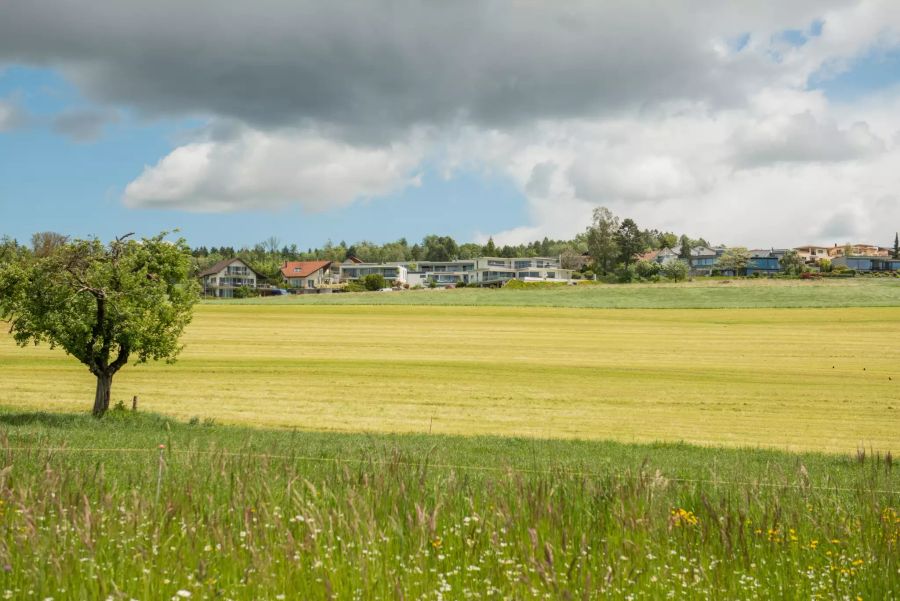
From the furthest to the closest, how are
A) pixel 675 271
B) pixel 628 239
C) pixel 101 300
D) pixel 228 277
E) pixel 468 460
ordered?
pixel 228 277 → pixel 628 239 → pixel 675 271 → pixel 101 300 → pixel 468 460

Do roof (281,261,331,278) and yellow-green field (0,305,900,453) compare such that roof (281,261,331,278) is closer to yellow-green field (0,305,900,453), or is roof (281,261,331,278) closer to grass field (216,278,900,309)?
grass field (216,278,900,309)

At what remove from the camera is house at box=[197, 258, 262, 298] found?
171125mm

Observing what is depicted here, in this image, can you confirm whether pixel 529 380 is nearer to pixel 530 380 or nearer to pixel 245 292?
pixel 530 380

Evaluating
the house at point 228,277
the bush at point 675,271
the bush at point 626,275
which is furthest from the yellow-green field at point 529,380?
the house at point 228,277

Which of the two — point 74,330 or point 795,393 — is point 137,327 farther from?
point 795,393

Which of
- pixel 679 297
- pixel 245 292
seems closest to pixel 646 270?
pixel 679 297

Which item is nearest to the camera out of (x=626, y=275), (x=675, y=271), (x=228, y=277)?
(x=626, y=275)

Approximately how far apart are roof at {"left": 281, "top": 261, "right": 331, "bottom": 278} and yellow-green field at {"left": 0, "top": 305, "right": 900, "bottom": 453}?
12756 centimetres

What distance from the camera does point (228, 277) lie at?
568ft

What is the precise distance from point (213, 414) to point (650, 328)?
4461 centimetres

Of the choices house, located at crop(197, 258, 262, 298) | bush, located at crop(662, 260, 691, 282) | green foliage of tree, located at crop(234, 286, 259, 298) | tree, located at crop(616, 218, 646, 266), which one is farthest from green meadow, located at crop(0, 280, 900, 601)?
house, located at crop(197, 258, 262, 298)

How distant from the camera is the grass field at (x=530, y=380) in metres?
27.0

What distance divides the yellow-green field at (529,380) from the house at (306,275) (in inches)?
4975

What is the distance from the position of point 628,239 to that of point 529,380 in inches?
5122
